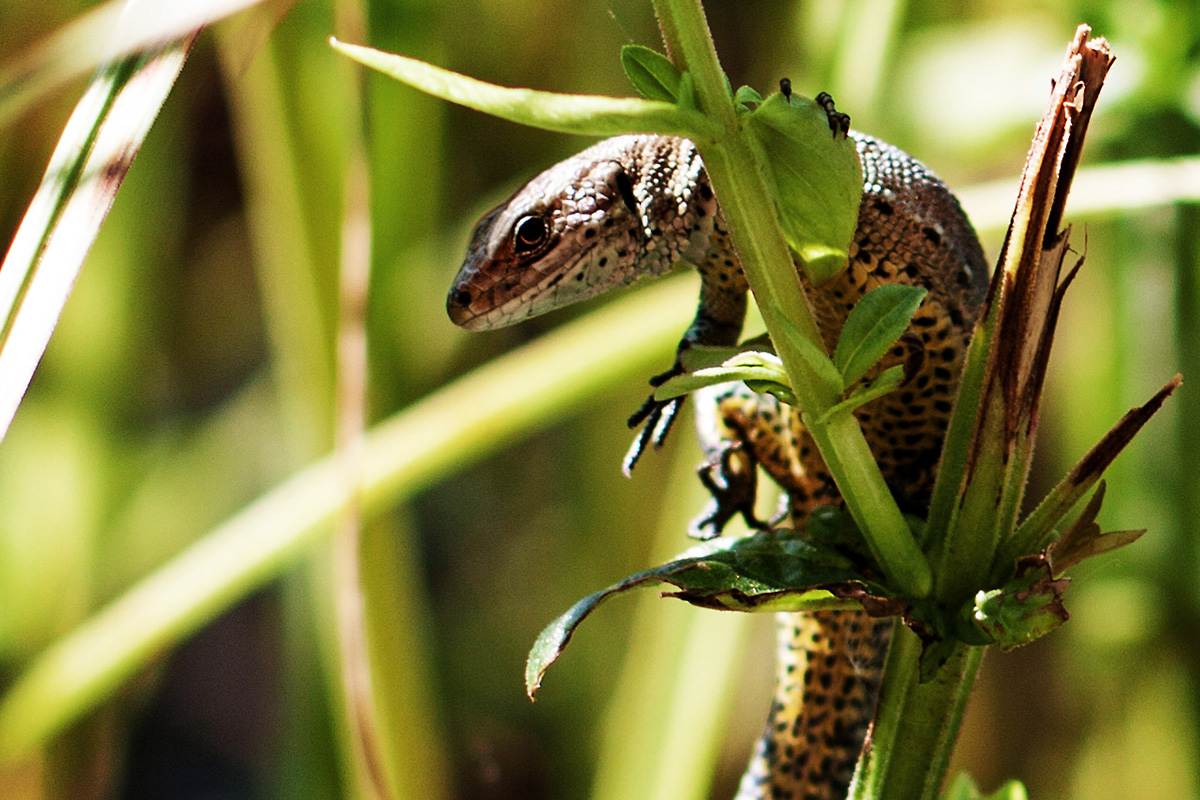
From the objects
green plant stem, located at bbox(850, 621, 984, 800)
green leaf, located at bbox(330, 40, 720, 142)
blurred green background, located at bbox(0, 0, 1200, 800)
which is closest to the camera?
green leaf, located at bbox(330, 40, 720, 142)

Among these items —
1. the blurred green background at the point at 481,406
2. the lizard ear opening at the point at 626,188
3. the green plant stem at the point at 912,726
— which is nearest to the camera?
the green plant stem at the point at 912,726

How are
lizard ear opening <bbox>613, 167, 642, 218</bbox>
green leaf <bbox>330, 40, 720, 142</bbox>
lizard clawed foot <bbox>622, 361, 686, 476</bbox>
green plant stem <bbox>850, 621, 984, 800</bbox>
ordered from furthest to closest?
lizard ear opening <bbox>613, 167, 642, 218</bbox> → lizard clawed foot <bbox>622, 361, 686, 476</bbox> → green plant stem <bbox>850, 621, 984, 800</bbox> → green leaf <bbox>330, 40, 720, 142</bbox>

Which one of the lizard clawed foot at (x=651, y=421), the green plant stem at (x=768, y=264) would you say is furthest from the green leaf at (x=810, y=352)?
the lizard clawed foot at (x=651, y=421)

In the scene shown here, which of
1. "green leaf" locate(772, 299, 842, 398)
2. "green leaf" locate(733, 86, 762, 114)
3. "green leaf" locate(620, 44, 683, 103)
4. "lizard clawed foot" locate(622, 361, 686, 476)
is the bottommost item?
"green leaf" locate(772, 299, 842, 398)

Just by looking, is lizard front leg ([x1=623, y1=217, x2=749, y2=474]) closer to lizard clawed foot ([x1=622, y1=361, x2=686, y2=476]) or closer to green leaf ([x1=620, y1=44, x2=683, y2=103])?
lizard clawed foot ([x1=622, y1=361, x2=686, y2=476])

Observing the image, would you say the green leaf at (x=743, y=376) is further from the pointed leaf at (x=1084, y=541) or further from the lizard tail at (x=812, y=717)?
the lizard tail at (x=812, y=717)

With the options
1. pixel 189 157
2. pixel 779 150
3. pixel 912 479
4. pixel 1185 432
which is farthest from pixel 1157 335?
pixel 189 157

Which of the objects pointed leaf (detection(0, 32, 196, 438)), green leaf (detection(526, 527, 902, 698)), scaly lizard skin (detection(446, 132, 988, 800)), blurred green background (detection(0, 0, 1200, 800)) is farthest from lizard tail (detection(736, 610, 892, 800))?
pointed leaf (detection(0, 32, 196, 438))
